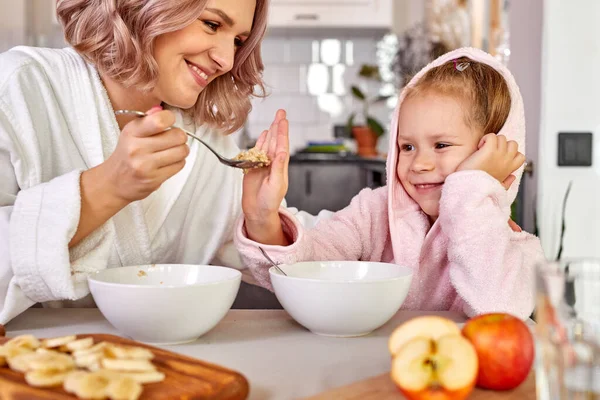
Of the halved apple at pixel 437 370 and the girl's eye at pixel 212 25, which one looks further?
the girl's eye at pixel 212 25

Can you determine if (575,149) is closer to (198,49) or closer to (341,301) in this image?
(198,49)

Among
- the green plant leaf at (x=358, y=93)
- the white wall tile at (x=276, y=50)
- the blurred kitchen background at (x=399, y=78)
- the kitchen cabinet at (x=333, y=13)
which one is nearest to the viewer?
the blurred kitchen background at (x=399, y=78)

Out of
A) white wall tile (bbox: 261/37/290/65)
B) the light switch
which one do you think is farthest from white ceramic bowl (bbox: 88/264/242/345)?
white wall tile (bbox: 261/37/290/65)

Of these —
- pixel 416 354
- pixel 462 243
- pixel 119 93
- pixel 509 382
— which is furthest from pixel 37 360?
pixel 119 93

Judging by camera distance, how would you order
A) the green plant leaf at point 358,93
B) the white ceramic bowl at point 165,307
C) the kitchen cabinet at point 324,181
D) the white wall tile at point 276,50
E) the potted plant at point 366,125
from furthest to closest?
1. the white wall tile at point 276,50
2. the green plant leaf at point 358,93
3. the potted plant at point 366,125
4. the kitchen cabinet at point 324,181
5. the white ceramic bowl at point 165,307

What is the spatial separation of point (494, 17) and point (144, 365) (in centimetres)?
315

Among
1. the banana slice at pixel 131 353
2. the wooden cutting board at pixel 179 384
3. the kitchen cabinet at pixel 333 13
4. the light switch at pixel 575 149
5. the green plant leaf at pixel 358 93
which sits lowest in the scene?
the wooden cutting board at pixel 179 384

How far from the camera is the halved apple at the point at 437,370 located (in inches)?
25.9

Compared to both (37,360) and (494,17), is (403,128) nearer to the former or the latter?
(37,360)

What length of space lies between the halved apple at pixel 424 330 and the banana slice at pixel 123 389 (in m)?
0.29

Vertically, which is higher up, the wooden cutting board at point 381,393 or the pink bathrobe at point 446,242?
the pink bathrobe at point 446,242

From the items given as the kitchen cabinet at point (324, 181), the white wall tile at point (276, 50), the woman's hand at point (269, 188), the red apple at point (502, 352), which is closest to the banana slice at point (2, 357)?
the red apple at point (502, 352)

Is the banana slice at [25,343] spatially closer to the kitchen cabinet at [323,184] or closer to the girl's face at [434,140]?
the girl's face at [434,140]

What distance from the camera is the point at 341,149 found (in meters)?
4.31
